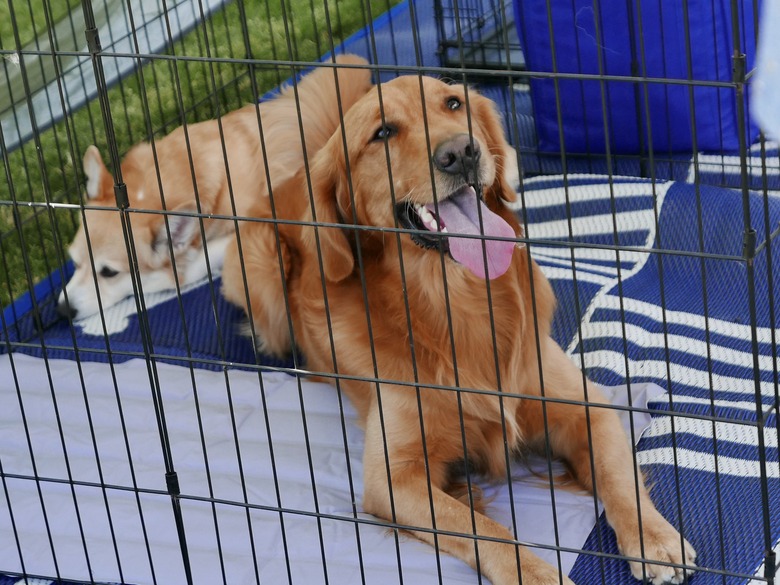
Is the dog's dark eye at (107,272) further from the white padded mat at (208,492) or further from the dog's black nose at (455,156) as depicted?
the dog's black nose at (455,156)

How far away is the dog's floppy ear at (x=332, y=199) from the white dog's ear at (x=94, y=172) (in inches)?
40.9

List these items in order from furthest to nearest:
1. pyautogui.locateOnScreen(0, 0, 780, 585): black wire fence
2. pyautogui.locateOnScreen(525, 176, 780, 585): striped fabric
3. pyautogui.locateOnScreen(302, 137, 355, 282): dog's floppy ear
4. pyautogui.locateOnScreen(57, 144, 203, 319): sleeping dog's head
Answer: pyautogui.locateOnScreen(57, 144, 203, 319): sleeping dog's head, pyautogui.locateOnScreen(302, 137, 355, 282): dog's floppy ear, pyautogui.locateOnScreen(525, 176, 780, 585): striped fabric, pyautogui.locateOnScreen(0, 0, 780, 585): black wire fence

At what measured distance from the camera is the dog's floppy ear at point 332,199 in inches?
89.0

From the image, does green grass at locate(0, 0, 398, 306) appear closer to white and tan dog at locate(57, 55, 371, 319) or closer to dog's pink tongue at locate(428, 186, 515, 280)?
white and tan dog at locate(57, 55, 371, 319)

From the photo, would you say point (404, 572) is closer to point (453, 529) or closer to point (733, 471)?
point (453, 529)

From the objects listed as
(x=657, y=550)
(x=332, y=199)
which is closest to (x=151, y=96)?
(x=332, y=199)

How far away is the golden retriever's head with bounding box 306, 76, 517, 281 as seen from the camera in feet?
6.61

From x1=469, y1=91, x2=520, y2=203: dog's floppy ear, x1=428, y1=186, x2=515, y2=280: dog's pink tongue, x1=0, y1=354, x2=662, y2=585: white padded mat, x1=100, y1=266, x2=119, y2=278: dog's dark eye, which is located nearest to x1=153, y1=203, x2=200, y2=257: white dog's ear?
x1=100, y1=266, x2=119, y2=278: dog's dark eye

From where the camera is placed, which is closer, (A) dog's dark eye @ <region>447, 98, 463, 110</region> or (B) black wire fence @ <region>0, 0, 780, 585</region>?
(B) black wire fence @ <region>0, 0, 780, 585</region>

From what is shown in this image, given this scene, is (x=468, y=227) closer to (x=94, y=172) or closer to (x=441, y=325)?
(x=441, y=325)

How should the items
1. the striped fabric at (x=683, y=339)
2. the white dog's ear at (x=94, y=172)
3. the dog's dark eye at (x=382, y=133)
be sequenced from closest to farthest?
the striped fabric at (x=683, y=339), the dog's dark eye at (x=382, y=133), the white dog's ear at (x=94, y=172)

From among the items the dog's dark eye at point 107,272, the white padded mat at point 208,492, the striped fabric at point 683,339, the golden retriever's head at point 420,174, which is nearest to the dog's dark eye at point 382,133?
the golden retriever's head at point 420,174

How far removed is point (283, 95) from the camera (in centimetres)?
273

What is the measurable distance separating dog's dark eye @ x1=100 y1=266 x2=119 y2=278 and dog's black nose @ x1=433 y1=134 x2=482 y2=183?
60.7 inches
